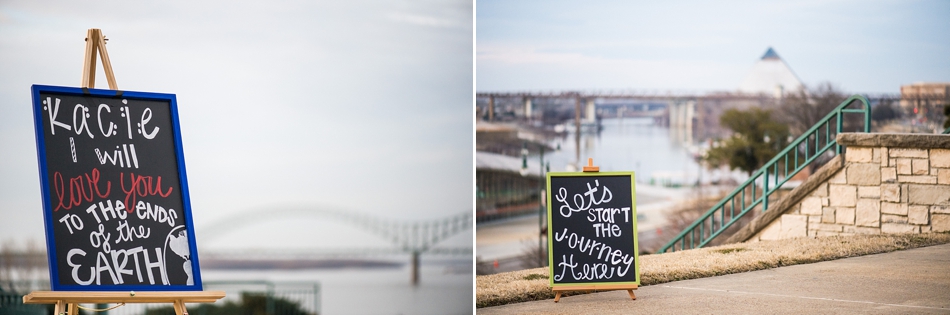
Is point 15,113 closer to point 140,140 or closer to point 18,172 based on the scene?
point 18,172

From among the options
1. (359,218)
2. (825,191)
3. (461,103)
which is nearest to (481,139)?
(461,103)

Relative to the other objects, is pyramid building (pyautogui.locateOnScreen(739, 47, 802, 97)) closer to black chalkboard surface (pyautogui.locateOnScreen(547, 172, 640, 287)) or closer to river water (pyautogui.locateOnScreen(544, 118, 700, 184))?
river water (pyautogui.locateOnScreen(544, 118, 700, 184))

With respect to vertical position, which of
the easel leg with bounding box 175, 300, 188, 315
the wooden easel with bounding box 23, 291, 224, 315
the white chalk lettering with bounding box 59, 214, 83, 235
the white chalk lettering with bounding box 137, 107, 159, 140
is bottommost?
the easel leg with bounding box 175, 300, 188, 315

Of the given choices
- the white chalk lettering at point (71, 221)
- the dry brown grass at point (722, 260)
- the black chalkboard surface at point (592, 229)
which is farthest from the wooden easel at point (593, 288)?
the white chalk lettering at point (71, 221)

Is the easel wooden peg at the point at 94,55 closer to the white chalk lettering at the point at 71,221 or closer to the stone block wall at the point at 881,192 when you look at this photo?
the white chalk lettering at the point at 71,221

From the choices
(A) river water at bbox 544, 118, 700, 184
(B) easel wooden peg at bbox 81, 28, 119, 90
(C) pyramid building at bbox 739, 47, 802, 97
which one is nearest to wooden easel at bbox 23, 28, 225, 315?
(B) easel wooden peg at bbox 81, 28, 119, 90

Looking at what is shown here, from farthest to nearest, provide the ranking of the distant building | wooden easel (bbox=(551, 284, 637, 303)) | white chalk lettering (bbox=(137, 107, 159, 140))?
the distant building < wooden easel (bbox=(551, 284, 637, 303)) < white chalk lettering (bbox=(137, 107, 159, 140))

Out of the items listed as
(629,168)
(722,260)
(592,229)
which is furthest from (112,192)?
(629,168)
